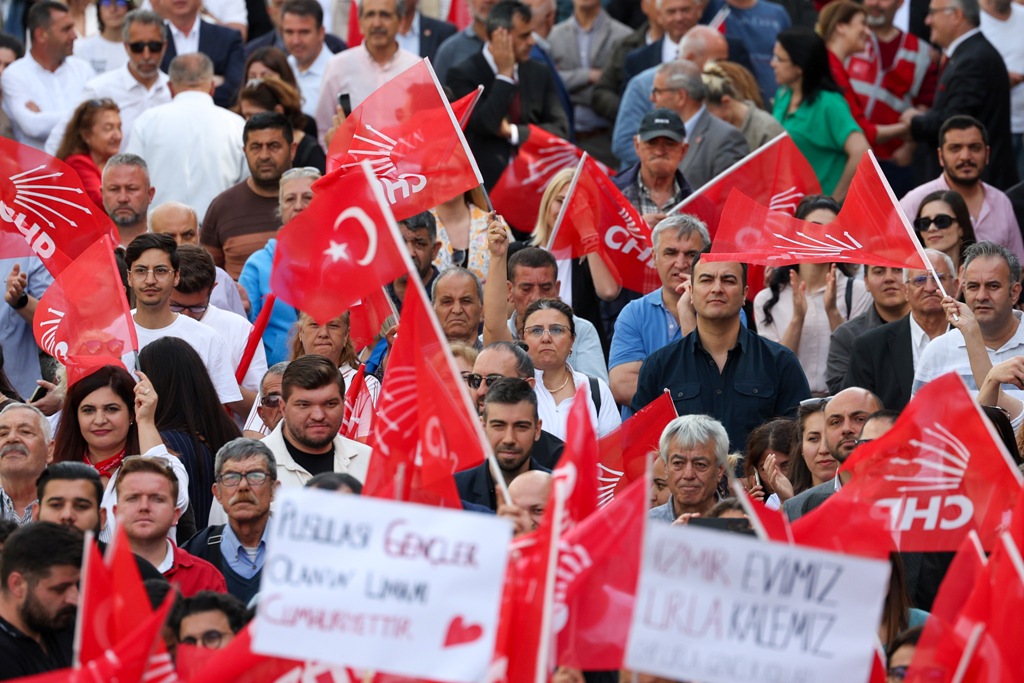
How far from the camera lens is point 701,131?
1404 centimetres

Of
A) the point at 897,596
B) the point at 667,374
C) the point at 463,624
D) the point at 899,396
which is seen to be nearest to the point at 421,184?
the point at 667,374

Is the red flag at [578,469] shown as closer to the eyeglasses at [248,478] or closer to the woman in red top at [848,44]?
the eyeglasses at [248,478]

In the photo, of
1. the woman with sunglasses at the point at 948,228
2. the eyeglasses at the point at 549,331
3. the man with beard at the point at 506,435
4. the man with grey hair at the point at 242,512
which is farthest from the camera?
the woman with sunglasses at the point at 948,228

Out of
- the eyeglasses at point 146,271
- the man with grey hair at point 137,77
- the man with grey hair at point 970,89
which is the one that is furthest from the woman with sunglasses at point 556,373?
the man with grey hair at point 137,77

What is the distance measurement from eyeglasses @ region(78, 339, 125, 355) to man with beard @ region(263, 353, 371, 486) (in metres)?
1.02

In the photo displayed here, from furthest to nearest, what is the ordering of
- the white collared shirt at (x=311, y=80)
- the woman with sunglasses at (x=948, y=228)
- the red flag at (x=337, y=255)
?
the white collared shirt at (x=311, y=80) → the woman with sunglasses at (x=948, y=228) → the red flag at (x=337, y=255)

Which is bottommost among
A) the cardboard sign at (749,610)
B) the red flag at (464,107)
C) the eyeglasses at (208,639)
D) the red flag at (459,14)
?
the eyeglasses at (208,639)

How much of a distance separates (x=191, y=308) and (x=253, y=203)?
1.88m

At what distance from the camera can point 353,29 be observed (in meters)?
A: 16.8

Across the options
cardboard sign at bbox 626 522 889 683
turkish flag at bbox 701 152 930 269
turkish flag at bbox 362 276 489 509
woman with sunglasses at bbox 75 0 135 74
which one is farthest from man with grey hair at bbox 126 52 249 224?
cardboard sign at bbox 626 522 889 683

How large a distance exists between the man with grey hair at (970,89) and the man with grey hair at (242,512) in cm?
699

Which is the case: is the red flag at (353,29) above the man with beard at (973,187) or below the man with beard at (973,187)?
above

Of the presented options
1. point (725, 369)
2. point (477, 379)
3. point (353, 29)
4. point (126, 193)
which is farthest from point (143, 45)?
point (725, 369)

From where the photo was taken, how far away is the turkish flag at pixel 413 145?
10938 mm
